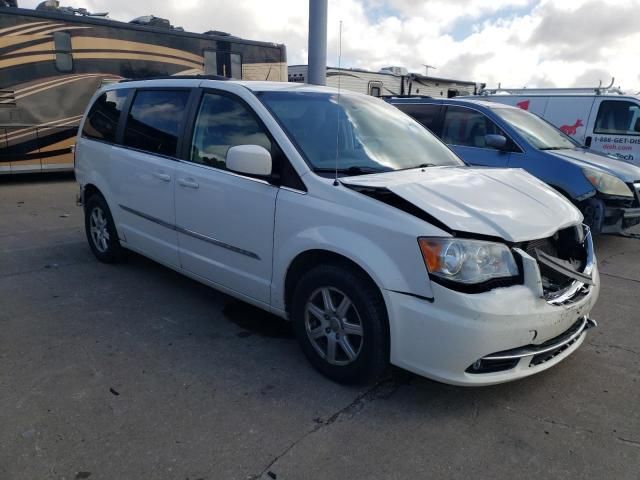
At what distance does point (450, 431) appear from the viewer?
2.72m

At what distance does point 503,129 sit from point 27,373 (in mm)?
5952

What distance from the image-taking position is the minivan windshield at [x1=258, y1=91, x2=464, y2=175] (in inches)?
135

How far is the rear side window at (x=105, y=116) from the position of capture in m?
4.98

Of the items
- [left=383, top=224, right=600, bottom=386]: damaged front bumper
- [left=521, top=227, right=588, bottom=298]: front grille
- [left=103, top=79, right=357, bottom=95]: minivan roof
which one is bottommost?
[left=383, top=224, right=600, bottom=386]: damaged front bumper

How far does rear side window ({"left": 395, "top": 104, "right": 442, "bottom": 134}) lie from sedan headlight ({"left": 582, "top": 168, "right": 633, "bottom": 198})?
2208mm

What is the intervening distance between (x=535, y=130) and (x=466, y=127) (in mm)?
901

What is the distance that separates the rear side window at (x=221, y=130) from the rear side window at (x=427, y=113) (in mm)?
4136

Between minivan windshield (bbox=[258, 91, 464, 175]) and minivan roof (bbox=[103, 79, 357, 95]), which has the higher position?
minivan roof (bbox=[103, 79, 357, 95])

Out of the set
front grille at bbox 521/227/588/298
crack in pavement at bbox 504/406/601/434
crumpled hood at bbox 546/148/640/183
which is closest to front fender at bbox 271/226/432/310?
front grille at bbox 521/227/588/298

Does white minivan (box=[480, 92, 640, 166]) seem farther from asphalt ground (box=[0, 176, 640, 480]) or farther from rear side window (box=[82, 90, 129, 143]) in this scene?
rear side window (box=[82, 90, 129, 143])

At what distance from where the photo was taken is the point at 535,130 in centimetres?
693

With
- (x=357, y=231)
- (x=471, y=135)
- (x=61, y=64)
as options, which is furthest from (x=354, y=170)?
(x=61, y=64)

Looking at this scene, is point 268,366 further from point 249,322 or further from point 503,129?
point 503,129

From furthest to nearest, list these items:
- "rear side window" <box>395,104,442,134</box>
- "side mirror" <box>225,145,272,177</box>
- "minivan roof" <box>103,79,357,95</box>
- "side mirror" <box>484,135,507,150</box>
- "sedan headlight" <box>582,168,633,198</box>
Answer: "rear side window" <box>395,104,442,134</box> < "side mirror" <box>484,135,507,150</box> < "sedan headlight" <box>582,168,633,198</box> < "minivan roof" <box>103,79,357,95</box> < "side mirror" <box>225,145,272,177</box>
